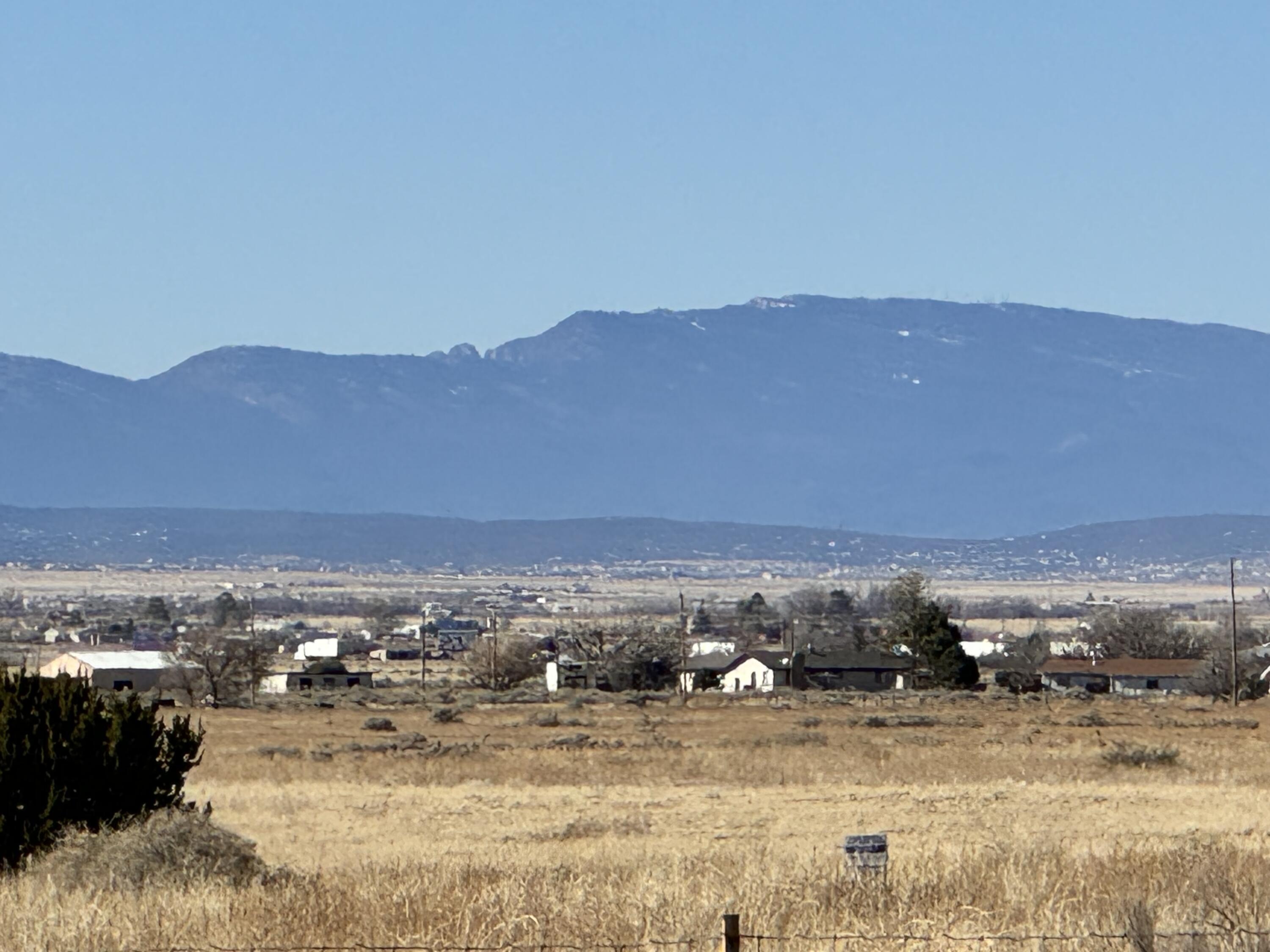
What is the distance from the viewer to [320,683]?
8444 centimetres

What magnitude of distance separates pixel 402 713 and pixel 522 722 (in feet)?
24.9

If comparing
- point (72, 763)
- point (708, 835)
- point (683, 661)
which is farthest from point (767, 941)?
point (683, 661)

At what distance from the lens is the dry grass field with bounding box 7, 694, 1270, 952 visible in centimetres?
1219

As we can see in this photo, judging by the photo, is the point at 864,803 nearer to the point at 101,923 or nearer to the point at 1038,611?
the point at 101,923

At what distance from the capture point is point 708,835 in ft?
79.6

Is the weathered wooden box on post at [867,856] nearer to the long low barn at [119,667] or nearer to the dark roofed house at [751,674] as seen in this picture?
the dark roofed house at [751,674]

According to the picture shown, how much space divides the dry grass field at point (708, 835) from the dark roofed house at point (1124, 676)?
75.0 ft

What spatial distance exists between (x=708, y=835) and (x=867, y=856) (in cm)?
1040

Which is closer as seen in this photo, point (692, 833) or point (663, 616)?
point (692, 833)

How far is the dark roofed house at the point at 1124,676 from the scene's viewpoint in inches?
3184

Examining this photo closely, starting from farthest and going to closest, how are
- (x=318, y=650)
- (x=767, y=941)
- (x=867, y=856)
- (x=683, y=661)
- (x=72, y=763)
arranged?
(x=318, y=650) → (x=683, y=661) → (x=72, y=763) → (x=867, y=856) → (x=767, y=941)

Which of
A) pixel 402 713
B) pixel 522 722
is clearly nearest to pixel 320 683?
pixel 402 713

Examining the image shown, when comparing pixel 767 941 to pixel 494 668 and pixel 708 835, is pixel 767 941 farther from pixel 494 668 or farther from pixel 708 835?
pixel 494 668

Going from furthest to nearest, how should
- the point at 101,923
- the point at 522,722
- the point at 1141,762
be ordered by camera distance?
1. the point at 522,722
2. the point at 1141,762
3. the point at 101,923
